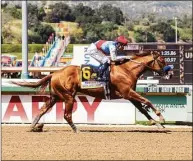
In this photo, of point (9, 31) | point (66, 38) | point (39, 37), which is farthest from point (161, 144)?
point (9, 31)

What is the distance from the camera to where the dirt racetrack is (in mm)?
9312

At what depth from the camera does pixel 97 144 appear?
10.8 m

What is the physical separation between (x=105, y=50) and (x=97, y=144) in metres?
2.95

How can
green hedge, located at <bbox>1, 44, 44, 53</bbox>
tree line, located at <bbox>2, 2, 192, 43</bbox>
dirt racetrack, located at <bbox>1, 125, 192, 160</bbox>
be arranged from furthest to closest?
tree line, located at <bbox>2, 2, 192, 43</bbox>
green hedge, located at <bbox>1, 44, 44, 53</bbox>
dirt racetrack, located at <bbox>1, 125, 192, 160</bbox>

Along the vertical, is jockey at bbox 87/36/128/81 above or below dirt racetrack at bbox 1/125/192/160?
above

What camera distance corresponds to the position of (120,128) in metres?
14.3

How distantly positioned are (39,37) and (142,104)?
56701mm

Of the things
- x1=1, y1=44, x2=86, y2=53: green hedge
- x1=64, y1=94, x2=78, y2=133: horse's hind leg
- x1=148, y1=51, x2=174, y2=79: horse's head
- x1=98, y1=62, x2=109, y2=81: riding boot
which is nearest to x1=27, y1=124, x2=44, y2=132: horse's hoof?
x1=64, y1=94, x2=78, y2=133: horse's hind leg

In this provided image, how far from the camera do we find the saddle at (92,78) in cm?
1325

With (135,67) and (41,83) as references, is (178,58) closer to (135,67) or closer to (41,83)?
(135,67)

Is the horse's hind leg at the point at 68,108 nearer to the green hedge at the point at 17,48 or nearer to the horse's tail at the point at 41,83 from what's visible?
the horse's tail at the point at 41,83

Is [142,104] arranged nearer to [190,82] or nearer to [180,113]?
[180,113]

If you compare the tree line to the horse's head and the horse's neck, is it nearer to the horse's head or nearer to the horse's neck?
the horse's head

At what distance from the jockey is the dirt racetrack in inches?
50.9
